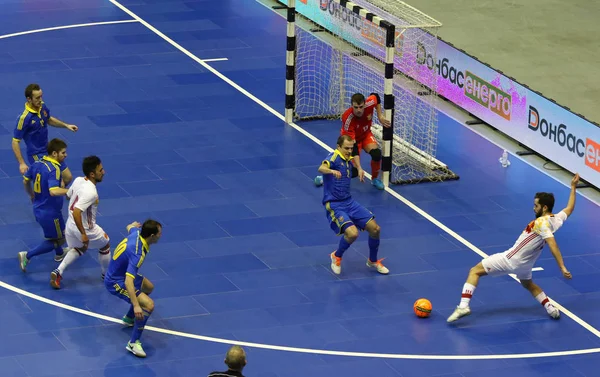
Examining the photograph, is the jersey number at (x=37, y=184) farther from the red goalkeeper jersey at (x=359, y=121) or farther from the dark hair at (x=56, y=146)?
the red goalkeeper jersey at (x=359, y=121)

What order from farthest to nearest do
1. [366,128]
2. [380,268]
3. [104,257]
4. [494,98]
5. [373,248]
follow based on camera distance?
1. [494,98]
2. [366,128]
3. [380,268]
4. [373,248]
5. [104,257]

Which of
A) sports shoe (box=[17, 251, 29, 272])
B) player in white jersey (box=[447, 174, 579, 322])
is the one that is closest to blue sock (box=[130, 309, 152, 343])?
sports shoe (box=[17, 251, 29, 272])

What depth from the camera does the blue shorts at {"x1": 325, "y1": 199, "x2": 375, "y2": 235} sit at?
17.3 metres

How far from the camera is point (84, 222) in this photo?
1636 centimetres

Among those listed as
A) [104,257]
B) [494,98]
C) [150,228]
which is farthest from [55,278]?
[494,98]

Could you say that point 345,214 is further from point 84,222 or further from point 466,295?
point 84,222

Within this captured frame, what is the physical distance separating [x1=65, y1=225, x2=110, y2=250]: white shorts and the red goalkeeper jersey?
5017 mm

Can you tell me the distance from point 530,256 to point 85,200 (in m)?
5.61

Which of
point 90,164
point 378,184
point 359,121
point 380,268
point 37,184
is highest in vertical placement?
point 90,164

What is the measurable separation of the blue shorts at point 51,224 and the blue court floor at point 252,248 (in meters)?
0.58

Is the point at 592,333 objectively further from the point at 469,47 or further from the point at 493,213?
the point at 469,47

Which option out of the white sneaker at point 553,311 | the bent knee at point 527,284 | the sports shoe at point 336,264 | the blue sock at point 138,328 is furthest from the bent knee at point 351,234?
the blue sock at point 138,328

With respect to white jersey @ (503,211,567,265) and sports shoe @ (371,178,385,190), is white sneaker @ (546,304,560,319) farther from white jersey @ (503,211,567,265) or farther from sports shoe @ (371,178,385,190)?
sports shoe @ (371,178,385,190)

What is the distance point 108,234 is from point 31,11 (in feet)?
40.9
